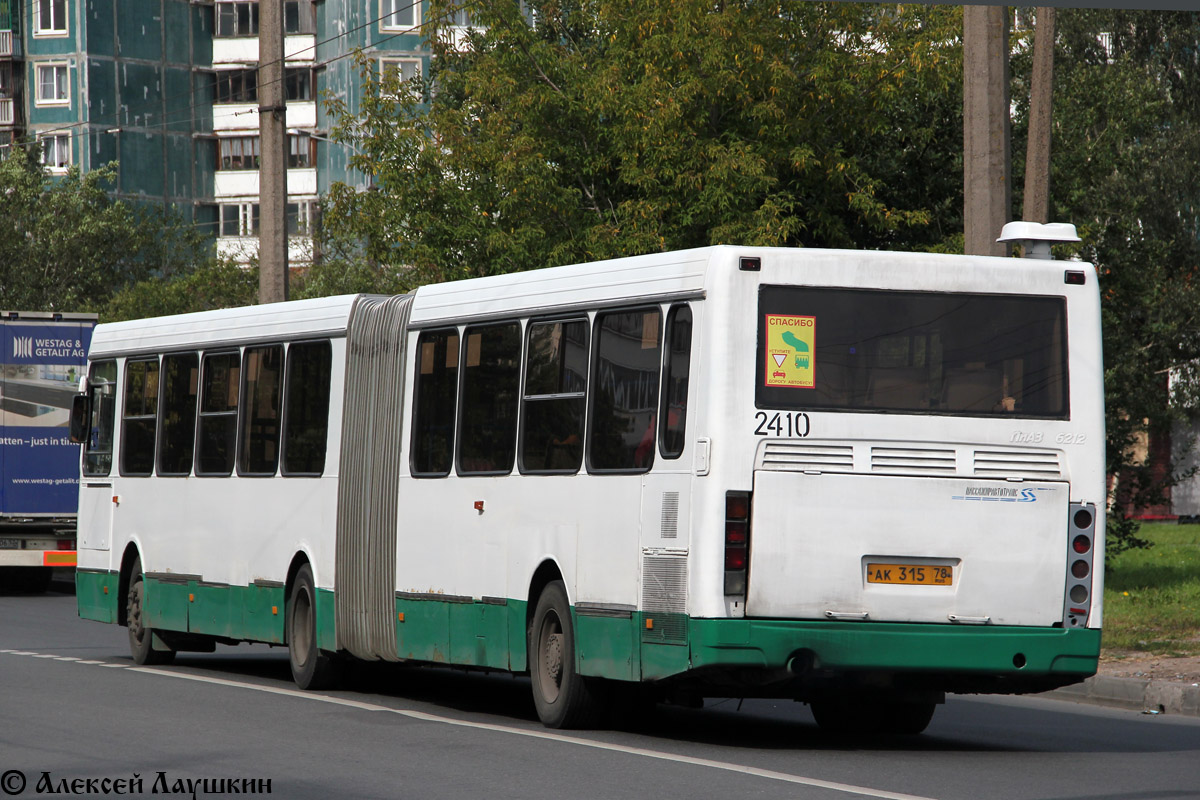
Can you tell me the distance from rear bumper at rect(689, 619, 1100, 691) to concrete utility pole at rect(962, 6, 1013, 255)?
18.5 feet

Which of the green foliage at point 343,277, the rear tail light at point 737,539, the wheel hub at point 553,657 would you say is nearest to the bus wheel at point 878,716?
the wheel hub at point 553,657

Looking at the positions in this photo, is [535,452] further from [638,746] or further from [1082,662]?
[1082,662]

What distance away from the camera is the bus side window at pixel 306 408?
15305mm

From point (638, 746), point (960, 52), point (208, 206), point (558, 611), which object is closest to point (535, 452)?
point (558, 611)

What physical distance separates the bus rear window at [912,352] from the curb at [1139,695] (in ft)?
12.7

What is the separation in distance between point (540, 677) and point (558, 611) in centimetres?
46

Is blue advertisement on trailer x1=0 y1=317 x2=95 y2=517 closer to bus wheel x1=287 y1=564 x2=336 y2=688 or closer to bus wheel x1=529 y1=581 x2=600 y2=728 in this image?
bus wheel x1=287 y1=564 x2=336 y2=688

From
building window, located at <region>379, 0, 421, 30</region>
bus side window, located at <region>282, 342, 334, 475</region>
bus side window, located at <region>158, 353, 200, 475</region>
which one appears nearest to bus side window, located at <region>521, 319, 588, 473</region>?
bus side window, located at <region>282, 342, 334, 475</region>

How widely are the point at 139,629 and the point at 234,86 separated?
193 feet

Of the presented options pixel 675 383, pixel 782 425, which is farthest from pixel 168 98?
pixel 782 425

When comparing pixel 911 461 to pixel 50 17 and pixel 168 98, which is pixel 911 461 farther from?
pixel 168 98

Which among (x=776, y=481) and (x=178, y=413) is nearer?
(x=776, y=481)

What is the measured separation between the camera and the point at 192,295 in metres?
52.2

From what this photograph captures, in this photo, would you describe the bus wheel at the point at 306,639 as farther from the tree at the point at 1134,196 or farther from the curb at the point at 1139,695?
the tree at the point at 1134,196
